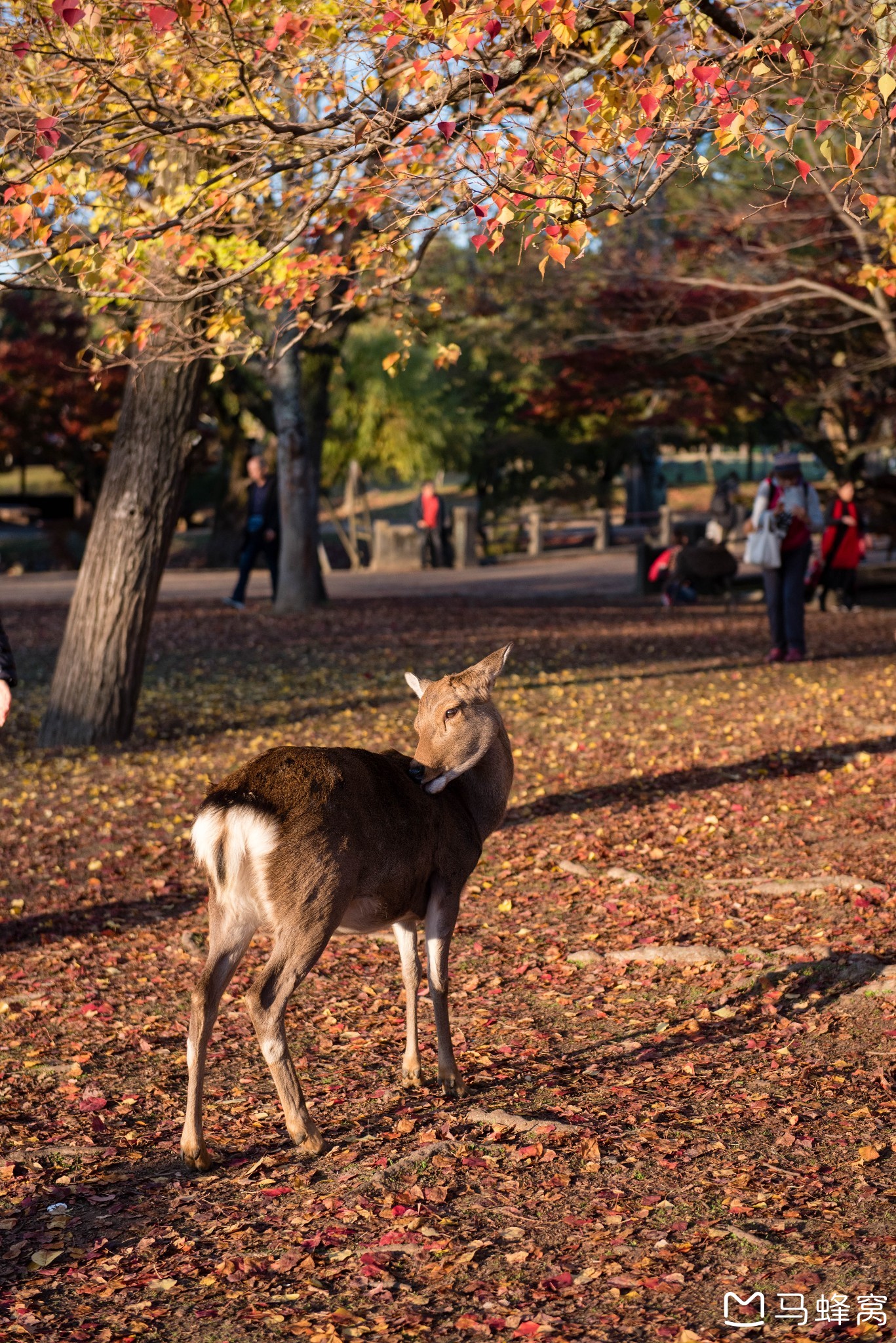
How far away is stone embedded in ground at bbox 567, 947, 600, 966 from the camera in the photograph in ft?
20.6

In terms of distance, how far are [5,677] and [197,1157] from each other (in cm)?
211

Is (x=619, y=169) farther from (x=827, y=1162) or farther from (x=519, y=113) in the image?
(x=827, y=1162)

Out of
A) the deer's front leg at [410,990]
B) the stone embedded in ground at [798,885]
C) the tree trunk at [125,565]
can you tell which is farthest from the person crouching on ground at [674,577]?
the deer's front leg at [410,990]

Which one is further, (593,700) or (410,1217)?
(593,700)

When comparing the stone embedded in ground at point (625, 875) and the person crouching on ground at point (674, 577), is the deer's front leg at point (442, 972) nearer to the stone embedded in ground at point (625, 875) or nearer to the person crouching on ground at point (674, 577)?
the stone embedded in ground at point (625, 875)

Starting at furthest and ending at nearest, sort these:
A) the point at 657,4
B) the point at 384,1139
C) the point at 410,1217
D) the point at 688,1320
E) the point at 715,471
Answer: the point at 715,471 → the point at 657,4 → the point at 384,1139 → the point at 410,1217 → the point at 688,1320

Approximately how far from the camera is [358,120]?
6.44 metres

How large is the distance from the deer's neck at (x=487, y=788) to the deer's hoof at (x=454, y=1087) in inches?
35.1

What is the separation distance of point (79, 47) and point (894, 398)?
59.3 ft

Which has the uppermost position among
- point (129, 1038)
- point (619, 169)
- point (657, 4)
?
point (657, 4)

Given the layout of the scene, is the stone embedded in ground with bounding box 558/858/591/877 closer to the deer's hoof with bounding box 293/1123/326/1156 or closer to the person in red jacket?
the deer's hoof with bounding box 293/1123/326/1156

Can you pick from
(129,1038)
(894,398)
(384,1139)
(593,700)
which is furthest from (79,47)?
(894,398)

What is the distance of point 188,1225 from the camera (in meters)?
4.04

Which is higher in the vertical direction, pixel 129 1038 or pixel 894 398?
pixel 894 398
